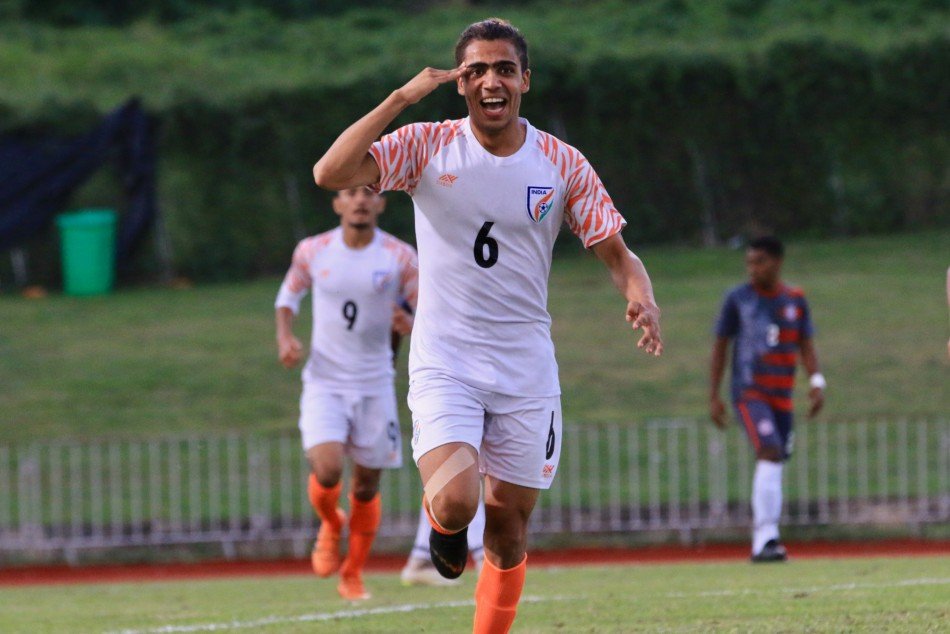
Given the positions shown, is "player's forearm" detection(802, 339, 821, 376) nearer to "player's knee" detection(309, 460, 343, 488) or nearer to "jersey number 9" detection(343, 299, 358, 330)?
"jersey number 9" detection(343, 299, 358, 330)

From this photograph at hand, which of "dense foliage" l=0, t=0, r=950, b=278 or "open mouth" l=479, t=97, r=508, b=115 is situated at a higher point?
"dense foliage" l=0, t=0, r=950, b=278

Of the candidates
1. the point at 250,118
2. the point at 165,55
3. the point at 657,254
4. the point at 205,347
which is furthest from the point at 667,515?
the point at 165,55

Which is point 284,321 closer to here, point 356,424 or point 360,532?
point 356,424

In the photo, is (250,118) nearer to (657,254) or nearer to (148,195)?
(148,195)

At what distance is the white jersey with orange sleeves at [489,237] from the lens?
247 inches

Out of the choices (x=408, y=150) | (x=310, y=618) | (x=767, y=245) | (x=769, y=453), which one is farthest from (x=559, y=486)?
(x=408, y=150)

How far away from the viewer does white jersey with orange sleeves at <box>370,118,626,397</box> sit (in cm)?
629

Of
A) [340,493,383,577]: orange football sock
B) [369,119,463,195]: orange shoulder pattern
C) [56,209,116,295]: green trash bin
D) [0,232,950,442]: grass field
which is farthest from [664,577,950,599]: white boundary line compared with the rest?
[56,209,116,295]: green trash bin

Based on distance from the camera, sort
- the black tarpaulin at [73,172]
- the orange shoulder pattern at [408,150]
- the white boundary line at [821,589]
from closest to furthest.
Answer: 1. the orange shoulder pattern at [408,150]
2. the white boundary line at [821,589]
3. the black tarpaulin at [73,172]

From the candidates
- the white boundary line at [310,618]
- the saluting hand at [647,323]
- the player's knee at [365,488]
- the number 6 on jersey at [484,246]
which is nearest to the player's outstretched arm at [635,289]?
the saluting hand at [647,323]

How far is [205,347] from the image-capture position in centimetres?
2275

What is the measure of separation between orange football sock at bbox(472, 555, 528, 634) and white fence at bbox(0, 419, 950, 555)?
9431 mm

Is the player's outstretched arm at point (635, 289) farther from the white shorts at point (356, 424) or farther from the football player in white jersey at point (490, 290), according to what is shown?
the white shorts at point (356, 424)

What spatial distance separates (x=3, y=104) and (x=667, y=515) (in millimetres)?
16952
